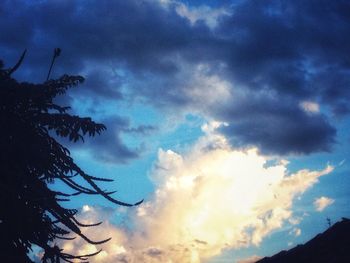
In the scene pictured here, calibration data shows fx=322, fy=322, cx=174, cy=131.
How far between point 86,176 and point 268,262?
16.4 metres

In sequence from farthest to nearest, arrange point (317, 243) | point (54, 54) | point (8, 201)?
point (317, 243)
point (54, 54)
point (8, 201)

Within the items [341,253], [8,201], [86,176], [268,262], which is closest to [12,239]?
[8,201]

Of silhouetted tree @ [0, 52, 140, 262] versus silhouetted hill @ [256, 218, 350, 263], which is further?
silhouetted hill @ [256, 218, 350, 263]

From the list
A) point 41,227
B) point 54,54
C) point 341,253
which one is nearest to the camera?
point 41,227

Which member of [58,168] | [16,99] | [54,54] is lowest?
[58,168]

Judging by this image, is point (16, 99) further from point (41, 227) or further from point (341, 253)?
point (341, 253)

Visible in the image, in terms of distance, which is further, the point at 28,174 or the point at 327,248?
the point at 327,248

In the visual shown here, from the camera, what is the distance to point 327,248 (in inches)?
563

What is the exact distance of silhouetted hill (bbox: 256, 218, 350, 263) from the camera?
43.4 ft

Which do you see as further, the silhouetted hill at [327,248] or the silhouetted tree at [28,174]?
the silhouetted hill at [327,248]

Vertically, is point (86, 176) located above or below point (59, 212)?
above

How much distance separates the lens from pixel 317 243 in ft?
49.5

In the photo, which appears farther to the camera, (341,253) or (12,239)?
(341,253)

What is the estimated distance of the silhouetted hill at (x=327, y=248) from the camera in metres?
13.2
